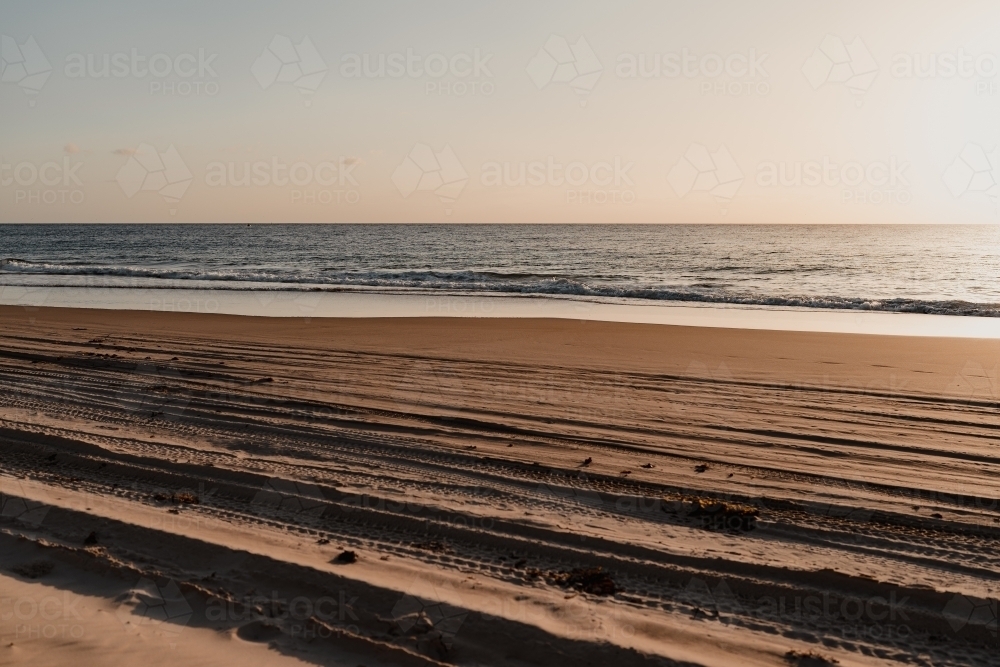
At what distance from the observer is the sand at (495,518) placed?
316 centimetres

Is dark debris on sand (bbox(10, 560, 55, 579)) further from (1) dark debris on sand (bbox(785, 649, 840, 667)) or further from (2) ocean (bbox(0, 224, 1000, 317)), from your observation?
(2) ocean (bbox(0, 224, 1000, 317))

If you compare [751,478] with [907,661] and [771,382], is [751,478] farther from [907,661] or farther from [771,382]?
[771,382]

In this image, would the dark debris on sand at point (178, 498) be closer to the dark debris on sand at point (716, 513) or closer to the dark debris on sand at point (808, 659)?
the dark debris on sand at point (716, 513)

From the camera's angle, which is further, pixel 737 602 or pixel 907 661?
pixel 737 602

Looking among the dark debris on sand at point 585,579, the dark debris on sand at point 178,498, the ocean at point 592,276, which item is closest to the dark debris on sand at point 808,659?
the dark debris on sand at point 585,579

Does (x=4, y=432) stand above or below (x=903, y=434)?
above

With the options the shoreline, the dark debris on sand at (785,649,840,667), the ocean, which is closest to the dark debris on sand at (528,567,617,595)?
the dark debris on sand at (785,649,840,667)

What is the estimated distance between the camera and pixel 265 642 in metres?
3.11

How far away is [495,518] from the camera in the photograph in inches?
173

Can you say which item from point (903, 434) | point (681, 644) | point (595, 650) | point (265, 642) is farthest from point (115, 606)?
point (903, 434)

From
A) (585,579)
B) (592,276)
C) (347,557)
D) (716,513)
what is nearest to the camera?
(585,579)

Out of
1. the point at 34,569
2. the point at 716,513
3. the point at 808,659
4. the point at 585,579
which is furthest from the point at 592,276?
the point at 808,659

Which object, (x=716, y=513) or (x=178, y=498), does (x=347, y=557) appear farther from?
(x=716, y=513)

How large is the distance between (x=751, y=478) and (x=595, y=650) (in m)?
2.61
